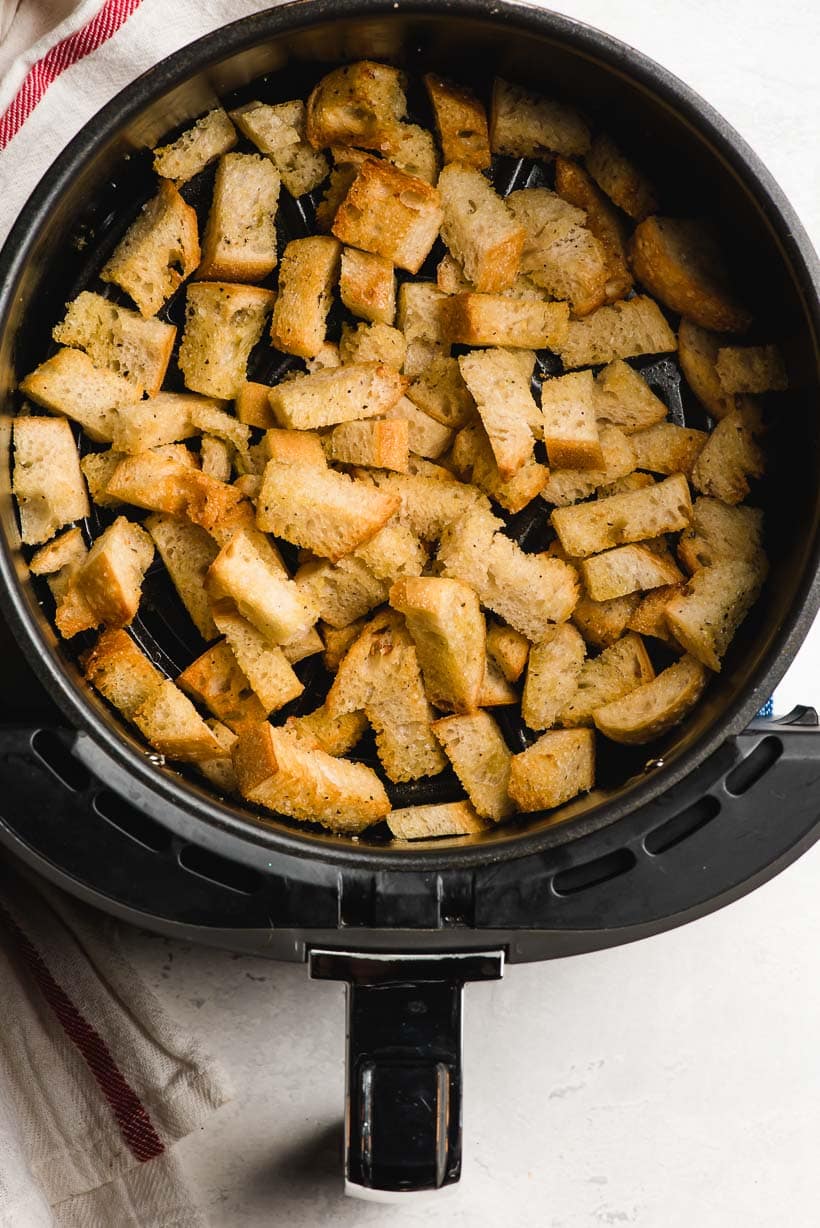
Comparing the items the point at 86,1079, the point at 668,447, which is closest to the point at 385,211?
the point at 668,447

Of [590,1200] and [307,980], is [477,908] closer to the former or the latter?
[307,980]

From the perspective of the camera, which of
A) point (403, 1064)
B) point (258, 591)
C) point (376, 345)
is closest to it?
point (403, 1064)

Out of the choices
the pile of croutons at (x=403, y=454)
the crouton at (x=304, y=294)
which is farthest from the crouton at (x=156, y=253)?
the crouton at (x=304, y=294)

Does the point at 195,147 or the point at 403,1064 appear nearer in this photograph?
the point at 403,1064

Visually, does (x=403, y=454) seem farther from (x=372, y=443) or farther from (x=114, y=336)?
(x=114, y=336)

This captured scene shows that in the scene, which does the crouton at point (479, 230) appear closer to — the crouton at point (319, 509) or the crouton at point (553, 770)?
the crouton at point (319, 509)

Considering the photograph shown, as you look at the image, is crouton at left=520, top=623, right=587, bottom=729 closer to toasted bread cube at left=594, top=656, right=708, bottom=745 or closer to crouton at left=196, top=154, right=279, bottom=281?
toasted bread cube at left=594, top=656, right=708, bottom=745

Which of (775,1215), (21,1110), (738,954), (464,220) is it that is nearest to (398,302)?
(464,220)
